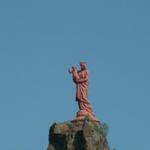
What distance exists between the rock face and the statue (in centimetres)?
58

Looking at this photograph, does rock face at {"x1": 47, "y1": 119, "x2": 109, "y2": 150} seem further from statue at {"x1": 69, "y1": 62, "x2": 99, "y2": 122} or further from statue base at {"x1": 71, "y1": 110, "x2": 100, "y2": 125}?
statue at {"x1": 69, "y1": 62, "x2": 99, "y2": 122}

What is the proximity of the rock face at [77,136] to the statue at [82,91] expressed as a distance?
58 cm

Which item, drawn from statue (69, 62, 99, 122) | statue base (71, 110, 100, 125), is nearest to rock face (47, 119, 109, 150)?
statue base (71, 110, 100, 125)

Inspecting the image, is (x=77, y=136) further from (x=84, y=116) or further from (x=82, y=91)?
(x=82, y=91)

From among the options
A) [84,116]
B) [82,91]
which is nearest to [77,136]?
[84,116]

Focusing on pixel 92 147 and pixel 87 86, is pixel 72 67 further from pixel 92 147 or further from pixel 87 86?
pixel 92 147

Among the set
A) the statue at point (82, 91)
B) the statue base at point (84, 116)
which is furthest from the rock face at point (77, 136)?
the statue at point (82, 91)

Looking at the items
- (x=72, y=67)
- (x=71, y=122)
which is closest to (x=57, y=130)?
(x=71, y=122)

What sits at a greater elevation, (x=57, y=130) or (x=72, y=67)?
(x=72, y=67)

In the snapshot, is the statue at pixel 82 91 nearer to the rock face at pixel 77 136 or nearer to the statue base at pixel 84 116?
the statue base at pixel 84 116

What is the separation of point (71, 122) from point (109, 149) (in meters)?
2.42

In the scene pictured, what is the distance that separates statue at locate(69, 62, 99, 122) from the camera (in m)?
36.1

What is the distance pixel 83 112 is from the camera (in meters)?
36.1

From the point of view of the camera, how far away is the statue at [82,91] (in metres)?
36.1
